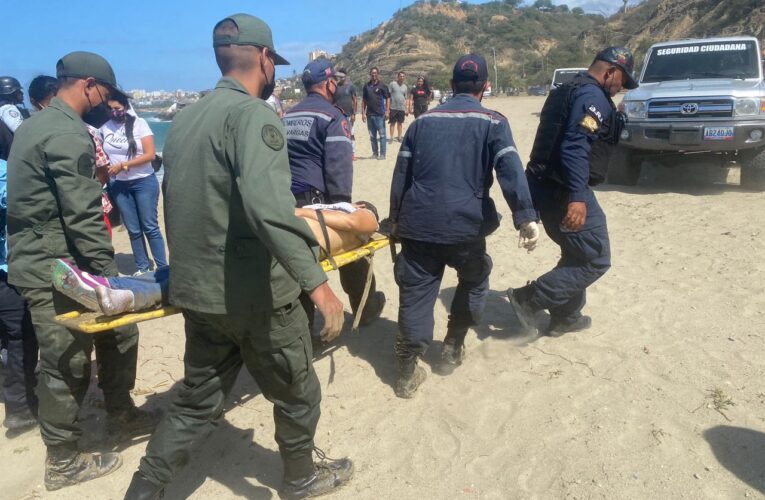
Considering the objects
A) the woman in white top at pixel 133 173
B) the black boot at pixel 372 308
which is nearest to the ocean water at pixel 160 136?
the woman in white top at pixel 133 173

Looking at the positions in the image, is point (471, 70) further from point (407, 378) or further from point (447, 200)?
point (407, 378)

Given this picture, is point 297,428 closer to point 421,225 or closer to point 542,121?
point 421,225

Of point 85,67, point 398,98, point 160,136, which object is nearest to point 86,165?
point 85,67

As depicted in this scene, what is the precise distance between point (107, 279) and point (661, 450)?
9.70 feet

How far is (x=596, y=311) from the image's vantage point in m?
4.64

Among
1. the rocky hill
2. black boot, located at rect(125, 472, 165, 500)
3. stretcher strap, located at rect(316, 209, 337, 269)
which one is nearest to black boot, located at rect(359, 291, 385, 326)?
stretcher strap, located at rect(316, 209, 337, 269)

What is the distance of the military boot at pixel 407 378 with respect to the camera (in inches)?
143

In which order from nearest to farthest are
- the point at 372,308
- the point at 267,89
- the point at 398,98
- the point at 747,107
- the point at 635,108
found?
the point at 267,89 < the point at 372,308 < the point at 747,107 < the point at 635,108 < the point at 398,98

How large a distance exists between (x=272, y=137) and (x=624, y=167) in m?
8.08

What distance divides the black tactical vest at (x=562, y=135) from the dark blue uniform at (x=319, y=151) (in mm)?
1386

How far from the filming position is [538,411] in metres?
3.34

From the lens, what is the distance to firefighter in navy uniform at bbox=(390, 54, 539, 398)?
3326mm

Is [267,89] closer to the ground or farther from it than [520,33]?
Answer: closer to the ground

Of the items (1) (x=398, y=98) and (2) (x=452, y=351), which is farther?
(1) (x=398, y=98)
